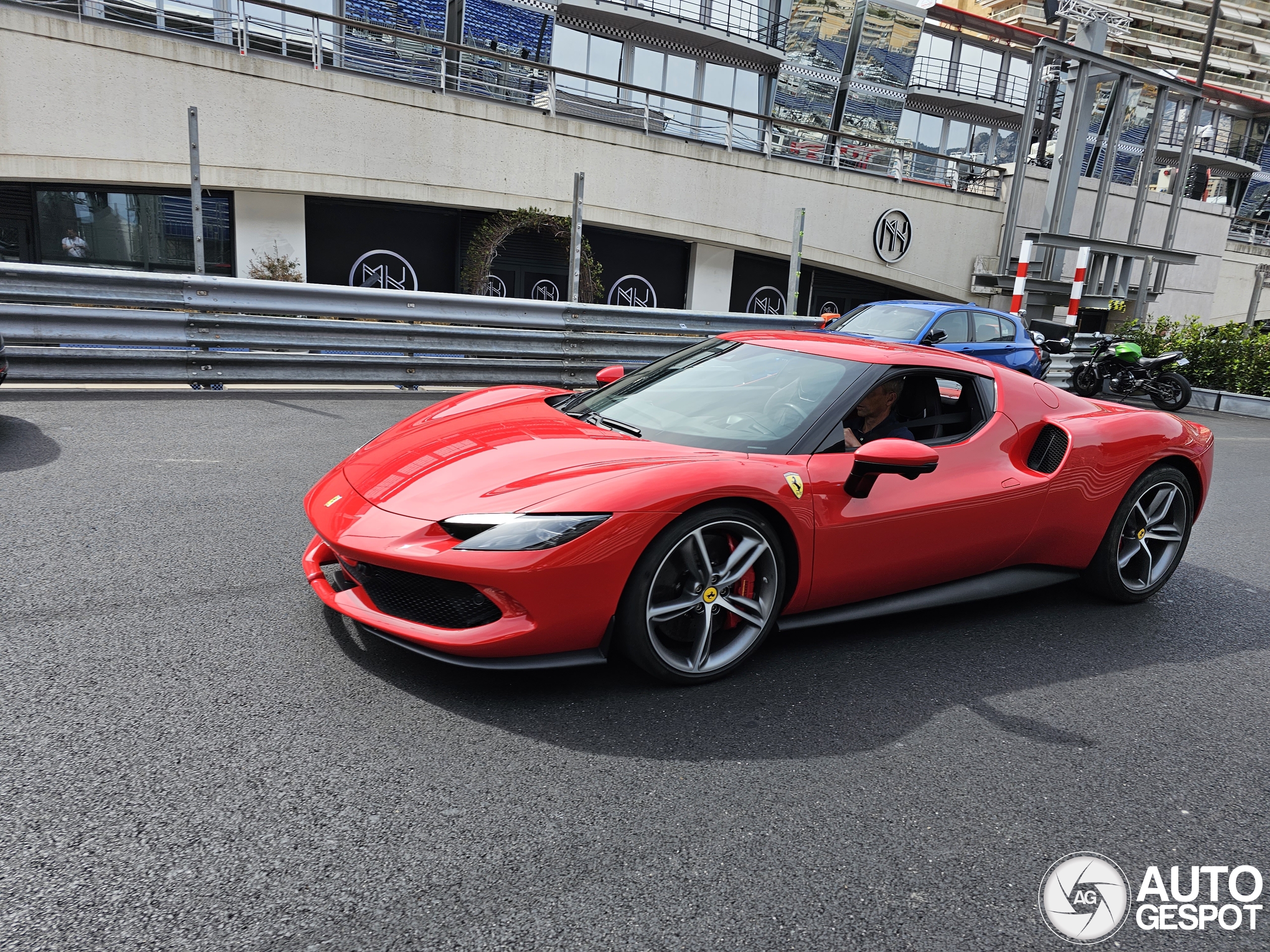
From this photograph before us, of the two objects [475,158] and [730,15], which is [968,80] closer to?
[730,15]

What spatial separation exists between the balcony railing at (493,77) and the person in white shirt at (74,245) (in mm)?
3423

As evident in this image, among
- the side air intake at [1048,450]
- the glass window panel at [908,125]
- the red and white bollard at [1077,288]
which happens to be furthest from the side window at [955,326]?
the glass window panel at [908,125]

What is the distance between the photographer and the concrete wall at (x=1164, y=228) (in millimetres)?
24750

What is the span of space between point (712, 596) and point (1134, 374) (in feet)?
46.8

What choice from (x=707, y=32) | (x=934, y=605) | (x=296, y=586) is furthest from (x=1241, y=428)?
(x=707, y=32)

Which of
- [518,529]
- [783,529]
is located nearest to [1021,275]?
[783,529]

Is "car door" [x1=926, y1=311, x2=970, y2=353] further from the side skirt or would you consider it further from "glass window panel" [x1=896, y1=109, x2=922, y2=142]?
"glass window panel" [x1=896, y1=109, x2=922, y2=142]

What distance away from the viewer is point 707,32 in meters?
26.2

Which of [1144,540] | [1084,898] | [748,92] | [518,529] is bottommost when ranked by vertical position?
[1084,898]

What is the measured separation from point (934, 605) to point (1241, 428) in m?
11.5

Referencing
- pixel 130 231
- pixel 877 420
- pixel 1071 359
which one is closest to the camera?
pixel 877 420

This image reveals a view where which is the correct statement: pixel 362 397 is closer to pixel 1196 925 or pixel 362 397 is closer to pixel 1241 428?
pixel 1196 925

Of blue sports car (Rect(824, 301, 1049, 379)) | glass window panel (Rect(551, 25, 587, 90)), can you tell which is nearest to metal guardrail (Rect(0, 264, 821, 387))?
blue sports car (Rect(824, 301, 1049, 379))

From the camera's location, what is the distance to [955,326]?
11102 mm
